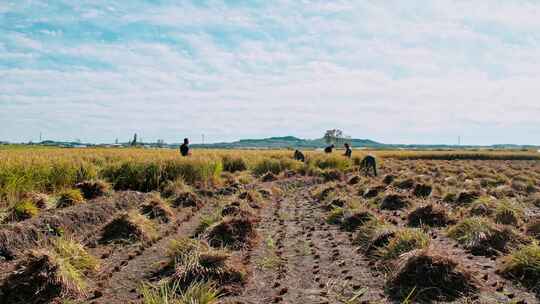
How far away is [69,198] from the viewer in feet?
39.4

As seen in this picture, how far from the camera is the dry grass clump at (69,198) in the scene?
11.7 metres

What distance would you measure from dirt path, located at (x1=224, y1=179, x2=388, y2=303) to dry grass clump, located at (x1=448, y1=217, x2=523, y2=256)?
7.12 ft

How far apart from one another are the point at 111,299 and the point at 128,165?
11.7 metres

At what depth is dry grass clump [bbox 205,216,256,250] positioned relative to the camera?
912 centimetres

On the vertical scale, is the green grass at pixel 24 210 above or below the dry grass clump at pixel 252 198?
above

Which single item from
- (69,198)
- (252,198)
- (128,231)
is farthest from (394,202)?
(69,198)

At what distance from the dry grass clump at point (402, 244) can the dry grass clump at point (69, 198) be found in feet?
26.3

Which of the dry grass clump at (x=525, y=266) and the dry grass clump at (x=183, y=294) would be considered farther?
the dry grass clump at (x=525, y=266)

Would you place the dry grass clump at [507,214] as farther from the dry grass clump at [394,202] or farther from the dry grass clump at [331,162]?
the dry grass clump at [331,162]

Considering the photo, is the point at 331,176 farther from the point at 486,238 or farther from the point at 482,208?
the point at 486,238

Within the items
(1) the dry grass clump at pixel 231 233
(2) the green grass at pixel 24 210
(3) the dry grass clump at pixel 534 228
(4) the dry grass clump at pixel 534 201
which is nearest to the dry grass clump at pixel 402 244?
(1) the dry grass clump at pixel 231 233

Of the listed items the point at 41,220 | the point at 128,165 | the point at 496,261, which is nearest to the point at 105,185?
the point at 128,165

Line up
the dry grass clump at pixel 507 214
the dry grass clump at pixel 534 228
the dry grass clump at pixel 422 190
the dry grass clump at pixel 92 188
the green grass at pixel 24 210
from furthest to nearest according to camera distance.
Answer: the dry grass clump at pixel 422 190 < the dry grass clump at pixel 92 188 < the dry grass clump at pixel 507 214 < the green grass at pixel 24 210 < the dry grass clump at pixel 534 228

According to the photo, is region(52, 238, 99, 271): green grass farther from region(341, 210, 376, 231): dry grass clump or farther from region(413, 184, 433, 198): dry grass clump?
region(413, 184, 433, 198): dry grass clump
